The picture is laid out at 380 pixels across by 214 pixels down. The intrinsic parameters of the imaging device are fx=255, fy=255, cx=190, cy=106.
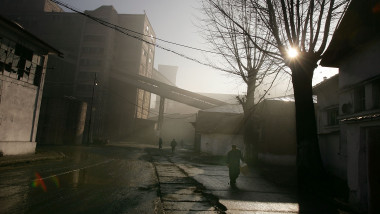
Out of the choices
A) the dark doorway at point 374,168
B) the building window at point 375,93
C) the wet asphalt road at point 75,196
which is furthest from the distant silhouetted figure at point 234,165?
the building window at point 375,93

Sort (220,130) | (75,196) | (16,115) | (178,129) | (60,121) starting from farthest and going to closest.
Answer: (178,129), (60,121), (220,130), (16,115), (75,196)

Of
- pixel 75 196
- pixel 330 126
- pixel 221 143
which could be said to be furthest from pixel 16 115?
pixel 221 143

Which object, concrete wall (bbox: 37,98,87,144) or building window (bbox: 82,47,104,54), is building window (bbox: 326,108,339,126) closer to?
concrete wall (bbox: 37,98,87,144)

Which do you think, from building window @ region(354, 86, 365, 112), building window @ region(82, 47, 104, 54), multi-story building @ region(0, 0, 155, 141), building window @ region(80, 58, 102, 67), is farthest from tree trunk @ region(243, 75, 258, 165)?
building window @ region(82, 47, 104, 54)

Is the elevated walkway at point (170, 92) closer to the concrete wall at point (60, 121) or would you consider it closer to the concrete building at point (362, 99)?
the concrete wall at point (60, 121)

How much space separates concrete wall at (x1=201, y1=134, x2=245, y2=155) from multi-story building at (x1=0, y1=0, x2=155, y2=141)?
27300 mm

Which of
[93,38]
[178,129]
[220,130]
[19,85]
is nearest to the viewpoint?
[19,85]

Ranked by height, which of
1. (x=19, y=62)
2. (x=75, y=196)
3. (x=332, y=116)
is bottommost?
(x=75, y=196)

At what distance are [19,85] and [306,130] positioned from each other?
1594cm

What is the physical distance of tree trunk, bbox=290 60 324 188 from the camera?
831 centimetres

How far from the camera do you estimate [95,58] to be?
49.0 m

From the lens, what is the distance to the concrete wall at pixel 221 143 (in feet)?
86.2

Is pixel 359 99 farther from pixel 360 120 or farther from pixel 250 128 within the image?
pixel 250 128

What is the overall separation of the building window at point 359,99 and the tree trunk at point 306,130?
66.0 inches
